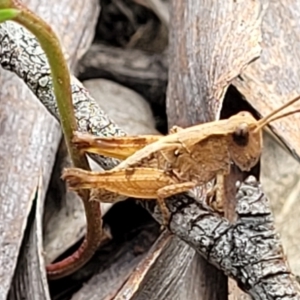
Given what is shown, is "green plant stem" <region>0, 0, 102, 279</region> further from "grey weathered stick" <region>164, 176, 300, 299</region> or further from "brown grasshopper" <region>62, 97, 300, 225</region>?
"grey weathered stick" <region>164, 176, 300, 299</region>

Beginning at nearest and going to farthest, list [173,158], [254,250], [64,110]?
[254,250] → [64,110] → [173,158]

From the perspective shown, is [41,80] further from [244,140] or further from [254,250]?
[254,250]

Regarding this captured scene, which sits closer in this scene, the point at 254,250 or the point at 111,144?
the point at 254,250

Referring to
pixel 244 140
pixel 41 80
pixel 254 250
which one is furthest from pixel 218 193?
pixel 41 80

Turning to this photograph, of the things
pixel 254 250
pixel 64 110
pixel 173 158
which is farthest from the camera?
pixel 173 158

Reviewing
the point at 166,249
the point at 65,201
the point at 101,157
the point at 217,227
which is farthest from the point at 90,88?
the point at 217,227

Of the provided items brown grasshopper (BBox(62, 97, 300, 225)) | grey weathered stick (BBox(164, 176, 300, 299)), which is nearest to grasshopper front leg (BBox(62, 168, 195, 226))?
brown grasshopper (BBox(62, 97, 300, 225))
